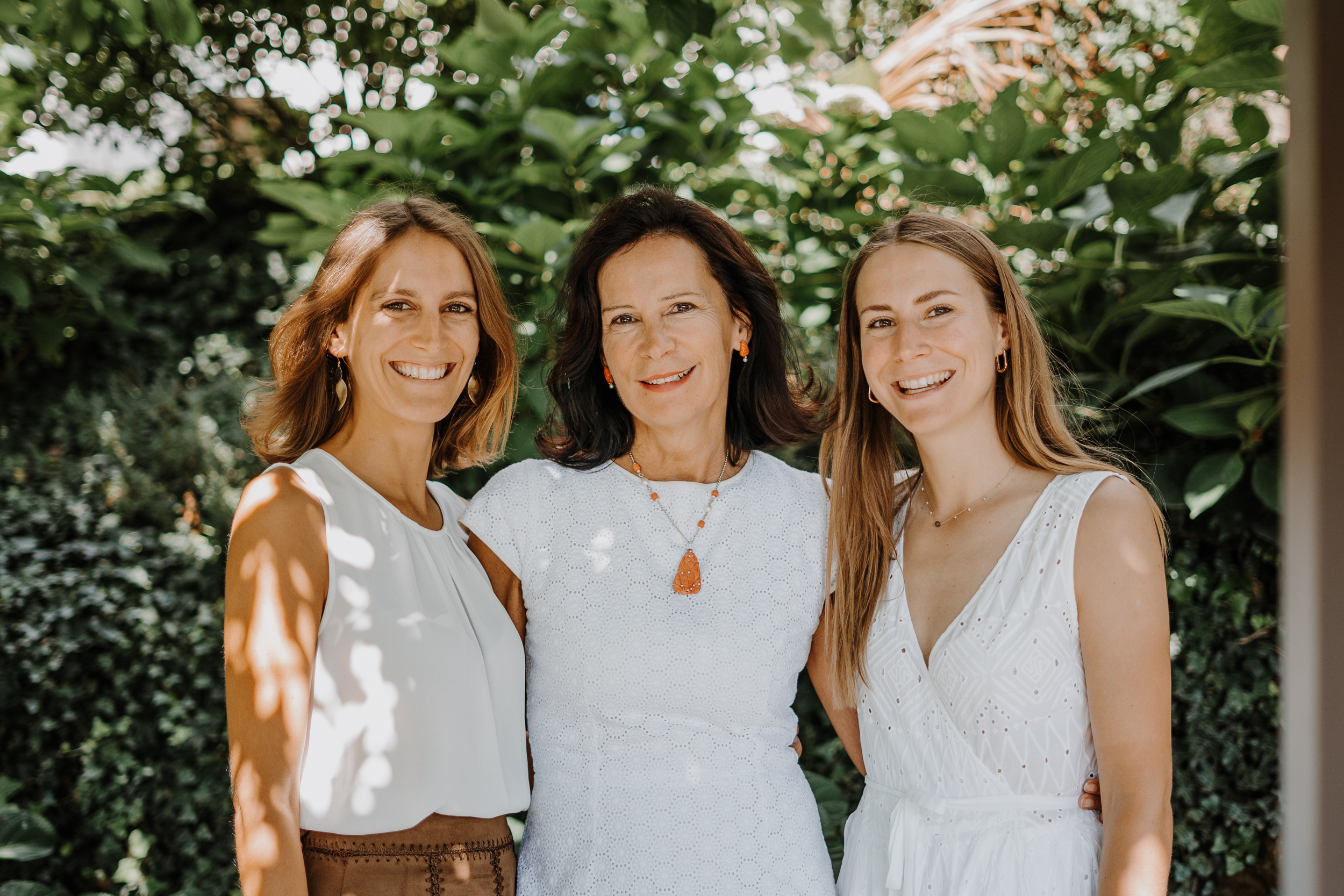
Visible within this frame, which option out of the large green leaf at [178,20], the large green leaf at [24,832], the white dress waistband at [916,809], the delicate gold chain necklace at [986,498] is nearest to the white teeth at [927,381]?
the delicate gold chain necklace at [986,498]

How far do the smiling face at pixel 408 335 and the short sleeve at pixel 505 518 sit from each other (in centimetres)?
23

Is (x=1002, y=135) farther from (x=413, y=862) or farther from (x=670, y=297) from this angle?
(x=413, y=862)

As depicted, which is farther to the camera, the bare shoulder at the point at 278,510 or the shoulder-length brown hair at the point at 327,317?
the shoulder-length brown hair at the point at 327,317

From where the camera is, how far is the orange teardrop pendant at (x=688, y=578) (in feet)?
6.86

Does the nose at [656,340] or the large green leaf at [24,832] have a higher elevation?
the nose at [656,340]

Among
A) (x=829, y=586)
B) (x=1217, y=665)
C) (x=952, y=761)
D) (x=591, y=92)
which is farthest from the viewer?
(x=591, y=92)

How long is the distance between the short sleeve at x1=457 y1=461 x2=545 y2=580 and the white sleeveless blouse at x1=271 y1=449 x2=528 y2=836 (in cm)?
8

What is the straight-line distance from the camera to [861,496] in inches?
88.3

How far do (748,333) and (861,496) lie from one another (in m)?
0.52

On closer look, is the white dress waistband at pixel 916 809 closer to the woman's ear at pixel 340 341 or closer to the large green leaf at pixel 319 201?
the woman's ear at pixel 340 341

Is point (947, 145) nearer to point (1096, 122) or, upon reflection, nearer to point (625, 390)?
point (1096, 122)

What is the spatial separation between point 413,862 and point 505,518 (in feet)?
2.42

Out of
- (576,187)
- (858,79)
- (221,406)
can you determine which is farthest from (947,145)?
(221,406)

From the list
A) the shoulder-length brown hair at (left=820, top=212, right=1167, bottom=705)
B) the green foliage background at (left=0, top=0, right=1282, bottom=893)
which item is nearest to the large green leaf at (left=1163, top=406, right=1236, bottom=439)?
the green foliage background at (left=0, top=0, right=1282, bottom=893)
